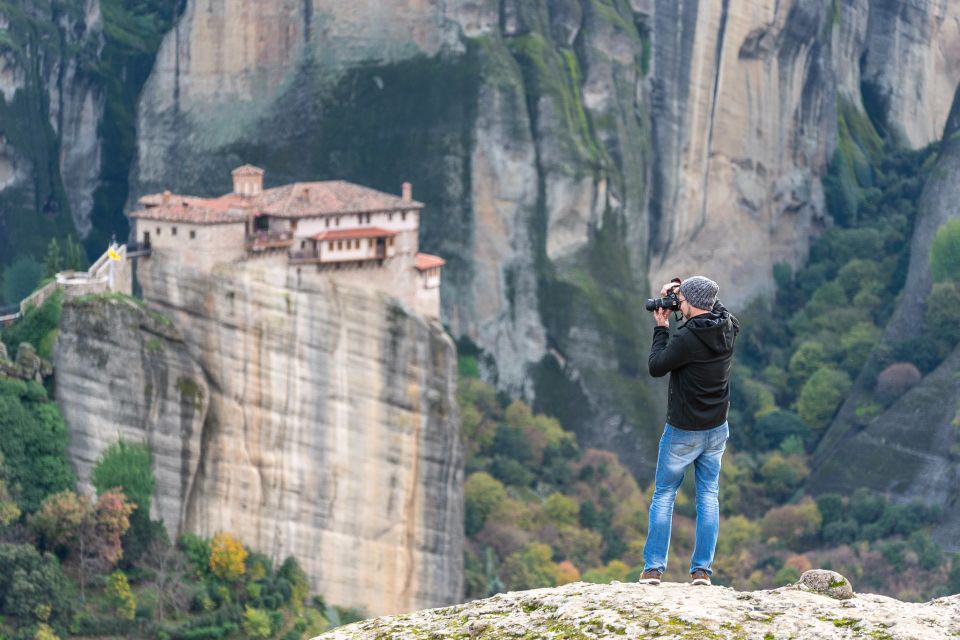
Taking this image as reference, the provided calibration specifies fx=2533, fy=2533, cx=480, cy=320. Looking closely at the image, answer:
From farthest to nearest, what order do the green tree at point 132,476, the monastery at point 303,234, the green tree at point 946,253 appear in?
the green tree at point 946,253, the monastery at point 303,234, the green tree at point 132,476

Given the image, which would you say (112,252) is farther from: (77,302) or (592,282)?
(592,282)

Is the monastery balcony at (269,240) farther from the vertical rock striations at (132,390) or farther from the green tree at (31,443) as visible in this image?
the green tree at (31,443)

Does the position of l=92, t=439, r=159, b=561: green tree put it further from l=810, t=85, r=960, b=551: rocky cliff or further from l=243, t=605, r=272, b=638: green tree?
l=810, t=85, r=960, b=551: rocky cliff

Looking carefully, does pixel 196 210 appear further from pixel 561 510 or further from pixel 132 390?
pixel 561 510

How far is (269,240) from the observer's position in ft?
216

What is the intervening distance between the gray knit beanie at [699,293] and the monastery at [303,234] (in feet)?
142

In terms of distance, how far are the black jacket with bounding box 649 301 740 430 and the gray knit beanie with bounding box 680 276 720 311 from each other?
10cm

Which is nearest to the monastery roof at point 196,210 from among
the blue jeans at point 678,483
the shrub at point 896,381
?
the shrub at point 896,381

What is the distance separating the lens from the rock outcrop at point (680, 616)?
20.7 metres

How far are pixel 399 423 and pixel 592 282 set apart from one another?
22.6m

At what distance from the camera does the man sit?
72.6 feet

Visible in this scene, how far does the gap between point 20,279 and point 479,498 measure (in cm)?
1712

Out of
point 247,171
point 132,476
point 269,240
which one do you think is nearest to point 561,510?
point 247,171

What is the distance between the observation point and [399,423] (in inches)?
2677
